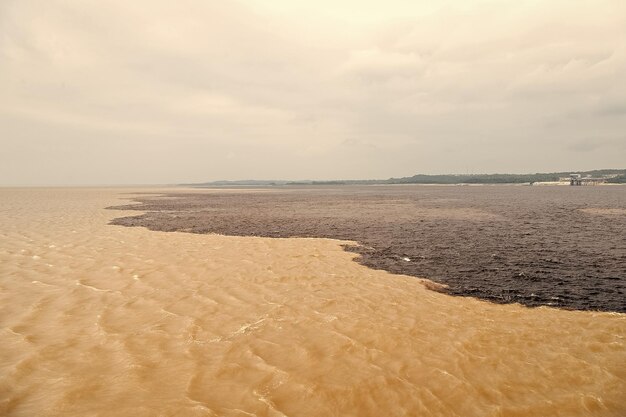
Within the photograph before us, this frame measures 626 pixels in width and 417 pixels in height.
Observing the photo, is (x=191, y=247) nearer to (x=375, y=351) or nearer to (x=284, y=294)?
(x=284, y=294)

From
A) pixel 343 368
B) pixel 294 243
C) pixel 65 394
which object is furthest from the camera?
pixel 294 243

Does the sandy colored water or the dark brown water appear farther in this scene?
the dark brown water

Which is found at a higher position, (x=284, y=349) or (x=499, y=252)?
(x=284, y=349)

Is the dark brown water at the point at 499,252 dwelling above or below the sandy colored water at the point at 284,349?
below

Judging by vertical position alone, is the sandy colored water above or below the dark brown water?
above

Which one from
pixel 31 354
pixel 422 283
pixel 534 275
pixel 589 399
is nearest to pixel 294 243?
pixel 422 283

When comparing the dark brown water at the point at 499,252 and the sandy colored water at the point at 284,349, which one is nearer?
the sandy colored water at the point at 284,349

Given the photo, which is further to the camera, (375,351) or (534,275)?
(534,275)

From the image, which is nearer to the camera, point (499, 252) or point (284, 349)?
point (284, 349)
